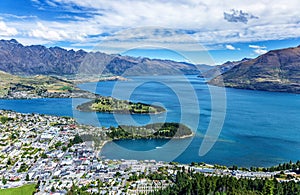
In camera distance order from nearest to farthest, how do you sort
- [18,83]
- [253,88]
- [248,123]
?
[248,123] → [18,83] → [253,88]

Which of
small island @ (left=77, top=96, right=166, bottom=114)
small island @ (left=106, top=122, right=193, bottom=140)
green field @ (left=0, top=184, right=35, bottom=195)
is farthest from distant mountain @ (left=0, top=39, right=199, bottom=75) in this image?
green field @ (left=0, top=184, right=35, bottom=195)

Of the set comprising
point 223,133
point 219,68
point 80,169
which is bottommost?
point 80,169

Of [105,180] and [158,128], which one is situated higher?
[158,128]

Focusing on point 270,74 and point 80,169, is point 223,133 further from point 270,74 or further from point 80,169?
point 270,74

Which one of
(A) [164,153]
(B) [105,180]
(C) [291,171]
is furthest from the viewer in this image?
(A) [164,153]

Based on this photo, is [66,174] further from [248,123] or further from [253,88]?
[253,88]

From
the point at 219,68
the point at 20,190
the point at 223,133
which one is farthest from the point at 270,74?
the point at 20,190

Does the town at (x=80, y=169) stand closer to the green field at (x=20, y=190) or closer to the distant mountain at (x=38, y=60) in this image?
the green field at (x=20, y=190)

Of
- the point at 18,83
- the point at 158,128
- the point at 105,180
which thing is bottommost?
the point at 105,180

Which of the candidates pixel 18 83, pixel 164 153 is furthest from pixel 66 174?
pixel 18 83
